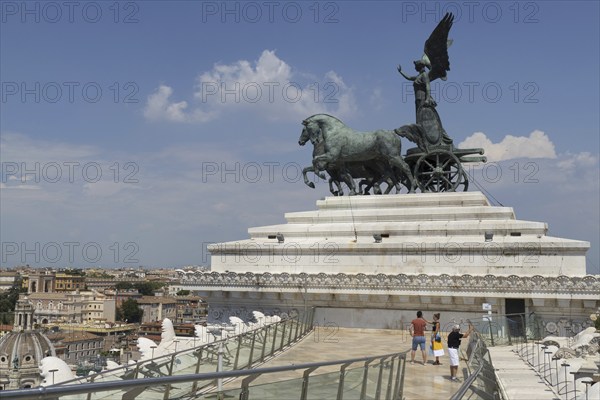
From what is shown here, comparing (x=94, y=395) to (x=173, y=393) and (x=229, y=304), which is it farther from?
(x=229, y=304)

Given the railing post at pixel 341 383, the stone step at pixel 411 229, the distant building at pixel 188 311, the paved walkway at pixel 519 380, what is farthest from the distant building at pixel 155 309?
the railing post at pixel 341 383

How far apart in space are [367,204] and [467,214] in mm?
4688

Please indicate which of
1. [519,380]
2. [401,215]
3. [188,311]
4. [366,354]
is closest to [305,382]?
[519,380]

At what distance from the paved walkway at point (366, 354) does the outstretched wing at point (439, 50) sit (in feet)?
49.1

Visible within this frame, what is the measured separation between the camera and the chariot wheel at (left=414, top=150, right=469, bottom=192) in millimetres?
30891

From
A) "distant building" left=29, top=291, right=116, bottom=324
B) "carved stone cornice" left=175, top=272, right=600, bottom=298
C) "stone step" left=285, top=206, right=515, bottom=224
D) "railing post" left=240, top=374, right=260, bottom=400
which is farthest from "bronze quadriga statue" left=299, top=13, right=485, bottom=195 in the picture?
"distant building" left=29, top=291, right=116, bottom=324

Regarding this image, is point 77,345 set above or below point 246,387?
below

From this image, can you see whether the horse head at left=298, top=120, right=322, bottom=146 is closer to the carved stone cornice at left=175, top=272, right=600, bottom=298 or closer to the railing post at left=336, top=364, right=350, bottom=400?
the carved stone cornice at left=175, top=272, right=600, bottom=298

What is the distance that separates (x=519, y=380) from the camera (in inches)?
497

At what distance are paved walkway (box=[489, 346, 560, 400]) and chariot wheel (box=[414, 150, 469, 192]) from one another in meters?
15.0

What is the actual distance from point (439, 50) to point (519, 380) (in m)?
23.2

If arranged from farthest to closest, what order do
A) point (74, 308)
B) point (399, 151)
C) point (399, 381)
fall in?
point (74, 308) < point (399, 151) < point (399, 381)

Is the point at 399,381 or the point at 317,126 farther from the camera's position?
the point at 317,126

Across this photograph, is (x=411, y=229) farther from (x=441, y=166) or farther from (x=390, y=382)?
(x=390, y=382)
